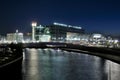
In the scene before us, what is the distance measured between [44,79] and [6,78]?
3.73 meters

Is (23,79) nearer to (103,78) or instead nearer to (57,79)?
(57,79)

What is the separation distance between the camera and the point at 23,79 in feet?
94.4

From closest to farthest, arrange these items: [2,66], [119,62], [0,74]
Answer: [0,74] < [2,66] < [119,62]

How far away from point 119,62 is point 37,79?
78.0 ft

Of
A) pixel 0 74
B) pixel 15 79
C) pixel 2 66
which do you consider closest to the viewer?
pixel 15 79

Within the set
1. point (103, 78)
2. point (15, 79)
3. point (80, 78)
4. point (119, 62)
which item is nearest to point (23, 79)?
point (15, 79)

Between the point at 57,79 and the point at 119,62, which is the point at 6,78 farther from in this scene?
the point at 119,62

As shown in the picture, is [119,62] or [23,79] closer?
[23,79]

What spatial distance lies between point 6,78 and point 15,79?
3.30 ft

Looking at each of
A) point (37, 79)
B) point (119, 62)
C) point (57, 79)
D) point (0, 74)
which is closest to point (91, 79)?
point (57, 79)

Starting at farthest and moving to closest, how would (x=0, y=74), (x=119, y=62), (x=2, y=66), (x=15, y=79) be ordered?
(x=119, y=62)
(x=2, y=66)
(x=0, y=74)
(x=15, y=79)

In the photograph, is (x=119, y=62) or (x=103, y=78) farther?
(x=119, y=62)

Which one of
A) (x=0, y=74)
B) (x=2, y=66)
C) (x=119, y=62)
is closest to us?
(x=0, y=74)

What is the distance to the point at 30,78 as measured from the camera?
29.5 m
